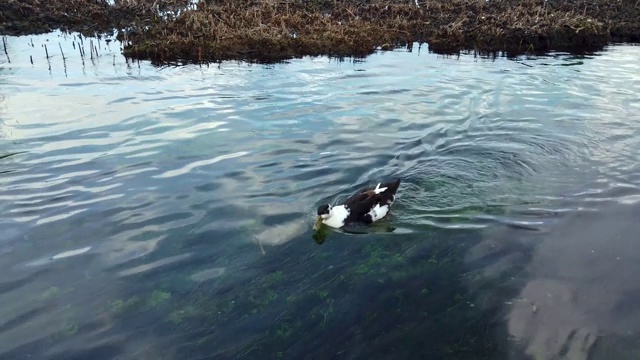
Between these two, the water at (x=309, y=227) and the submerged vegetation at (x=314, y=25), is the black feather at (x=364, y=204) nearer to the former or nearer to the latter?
the water at (x=309, y=227)

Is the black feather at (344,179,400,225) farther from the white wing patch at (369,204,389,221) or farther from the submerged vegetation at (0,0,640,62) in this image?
the submerged vegetation at (0,0,640,62)

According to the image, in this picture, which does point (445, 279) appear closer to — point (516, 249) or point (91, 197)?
point (516, 249)

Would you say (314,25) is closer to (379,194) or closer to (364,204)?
(379,194)

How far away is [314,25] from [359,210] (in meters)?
18.4

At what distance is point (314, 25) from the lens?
2488 cm

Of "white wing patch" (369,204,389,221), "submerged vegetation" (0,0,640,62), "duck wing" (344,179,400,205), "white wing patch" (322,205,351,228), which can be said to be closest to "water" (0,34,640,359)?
"white wing patch" (369,204,389,221)

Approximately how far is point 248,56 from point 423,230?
15681mm

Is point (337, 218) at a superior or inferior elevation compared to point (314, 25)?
inferior

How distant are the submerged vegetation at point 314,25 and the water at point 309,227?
258 inches

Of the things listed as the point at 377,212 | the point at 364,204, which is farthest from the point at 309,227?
the point at 377,212

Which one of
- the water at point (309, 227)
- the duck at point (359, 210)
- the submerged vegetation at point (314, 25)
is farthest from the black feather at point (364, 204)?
the submerged vegetation at point (314, 25)

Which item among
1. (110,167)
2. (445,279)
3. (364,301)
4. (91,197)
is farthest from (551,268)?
(110,167)

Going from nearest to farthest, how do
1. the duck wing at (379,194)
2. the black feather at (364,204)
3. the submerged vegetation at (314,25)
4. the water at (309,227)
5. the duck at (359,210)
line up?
the water at (309,227) < the duck at (359,210) < the black feather at (364,204) < the duck wing at (379,194) < the submerged vegetation at (314,25)

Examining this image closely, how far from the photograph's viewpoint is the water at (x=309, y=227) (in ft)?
20.2
